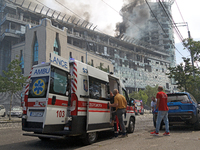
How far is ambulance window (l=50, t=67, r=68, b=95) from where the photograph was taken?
551 centimetres

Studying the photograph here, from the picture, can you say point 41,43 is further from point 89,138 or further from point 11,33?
point 89,138

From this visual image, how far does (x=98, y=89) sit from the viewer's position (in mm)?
6742

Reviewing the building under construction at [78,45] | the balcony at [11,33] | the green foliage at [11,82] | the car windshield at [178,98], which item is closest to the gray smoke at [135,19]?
the building under construction at [78,45]

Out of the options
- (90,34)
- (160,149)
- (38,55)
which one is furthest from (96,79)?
(90,34)

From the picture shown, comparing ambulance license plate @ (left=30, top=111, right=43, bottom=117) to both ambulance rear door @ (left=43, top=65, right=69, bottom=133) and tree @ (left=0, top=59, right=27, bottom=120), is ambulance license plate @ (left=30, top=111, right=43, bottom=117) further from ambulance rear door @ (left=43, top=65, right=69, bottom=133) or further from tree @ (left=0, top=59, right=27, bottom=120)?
tree @ (left=0, top=59, right=27, bottom=120)

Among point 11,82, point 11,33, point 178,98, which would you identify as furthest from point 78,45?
point 178,98

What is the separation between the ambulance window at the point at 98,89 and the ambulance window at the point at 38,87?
4.93 feet

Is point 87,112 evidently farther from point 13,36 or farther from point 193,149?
point 13,36

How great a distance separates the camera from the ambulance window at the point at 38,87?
5512 millimetres

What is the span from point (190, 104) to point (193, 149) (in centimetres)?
424

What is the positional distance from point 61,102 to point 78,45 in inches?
2709

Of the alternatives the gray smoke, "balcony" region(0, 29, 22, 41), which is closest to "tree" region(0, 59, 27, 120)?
"balcony" region(0, 29, 22, 41)

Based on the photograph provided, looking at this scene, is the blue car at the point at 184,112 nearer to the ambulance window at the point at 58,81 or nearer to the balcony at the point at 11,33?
the ambulance window at the point at 58,81

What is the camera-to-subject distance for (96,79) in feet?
22.2
